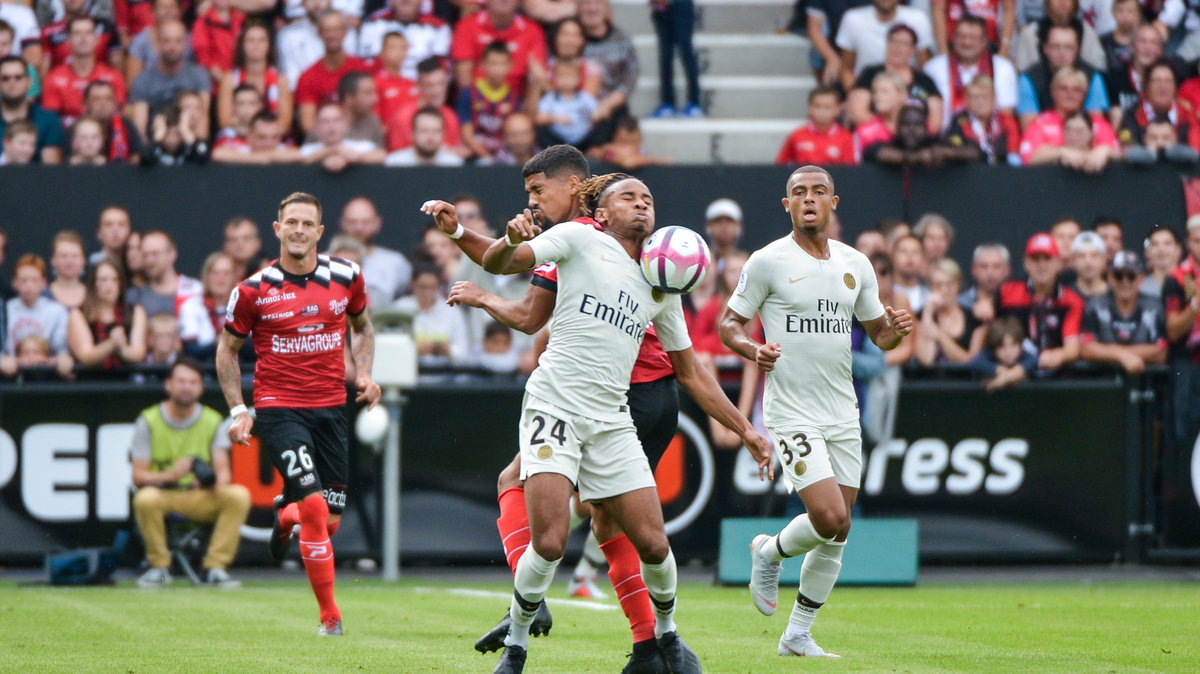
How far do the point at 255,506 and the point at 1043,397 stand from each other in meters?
6.39

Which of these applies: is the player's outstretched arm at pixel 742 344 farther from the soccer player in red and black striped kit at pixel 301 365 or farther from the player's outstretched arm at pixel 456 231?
the soccer player in red and black striped kit at pixel 301 365

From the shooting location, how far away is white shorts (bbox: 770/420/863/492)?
863cm

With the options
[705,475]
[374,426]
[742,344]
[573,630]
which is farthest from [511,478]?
[705,475]

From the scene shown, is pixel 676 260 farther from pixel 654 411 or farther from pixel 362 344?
pixel 362 344

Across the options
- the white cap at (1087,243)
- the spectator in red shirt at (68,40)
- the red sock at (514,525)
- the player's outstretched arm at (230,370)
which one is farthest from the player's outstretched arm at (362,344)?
the spectator in red shirt at (68,40)

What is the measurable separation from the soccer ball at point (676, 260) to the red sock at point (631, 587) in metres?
1.17

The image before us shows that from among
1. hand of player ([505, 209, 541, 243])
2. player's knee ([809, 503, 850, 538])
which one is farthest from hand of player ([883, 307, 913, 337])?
hand of player ([505, 209, 541, 243])

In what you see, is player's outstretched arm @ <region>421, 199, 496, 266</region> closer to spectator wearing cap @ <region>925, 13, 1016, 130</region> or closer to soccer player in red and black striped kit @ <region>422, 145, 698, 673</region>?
soccer player in red and black striped kit @ <region>422, 145, 698, 673</region>

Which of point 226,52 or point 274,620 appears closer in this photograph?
point 274,620

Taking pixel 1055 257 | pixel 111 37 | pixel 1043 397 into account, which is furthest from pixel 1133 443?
pixel 111 37

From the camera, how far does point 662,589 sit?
7430 mm

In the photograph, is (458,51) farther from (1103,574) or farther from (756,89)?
(1103,574)

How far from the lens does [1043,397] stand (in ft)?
46.5

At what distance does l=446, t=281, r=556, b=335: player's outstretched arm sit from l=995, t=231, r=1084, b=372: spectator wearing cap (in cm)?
777
